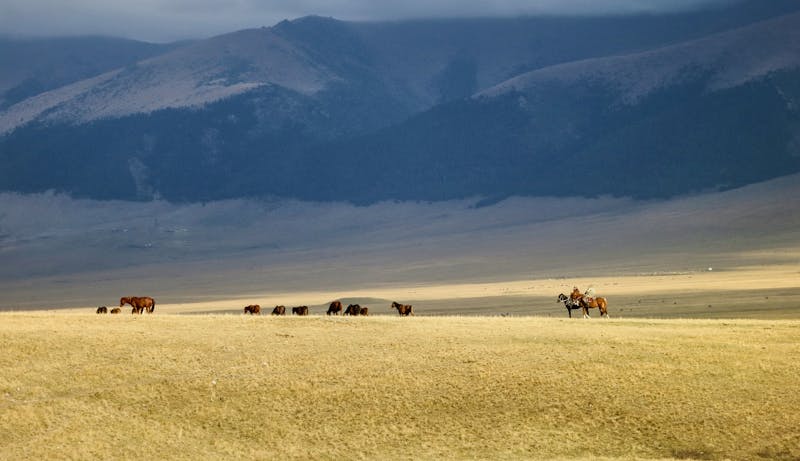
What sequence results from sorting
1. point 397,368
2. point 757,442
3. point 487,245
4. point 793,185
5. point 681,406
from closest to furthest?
point 757,442
point 681,406
point 397,368
point 487,245
point 793,185

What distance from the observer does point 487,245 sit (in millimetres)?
179250

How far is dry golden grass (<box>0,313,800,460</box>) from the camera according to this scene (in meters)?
33.9

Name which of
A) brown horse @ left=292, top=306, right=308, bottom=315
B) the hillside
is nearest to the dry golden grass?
brown horse @ left=292, top=306, right=308, bottom=315

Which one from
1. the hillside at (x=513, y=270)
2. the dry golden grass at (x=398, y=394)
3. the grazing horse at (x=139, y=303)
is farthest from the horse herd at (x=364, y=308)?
the hillside at (x=513, y=270)

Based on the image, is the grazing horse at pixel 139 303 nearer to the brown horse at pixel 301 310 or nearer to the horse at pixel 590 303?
the brown horse at pixel 301 310

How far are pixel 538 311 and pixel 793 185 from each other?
12730 cm

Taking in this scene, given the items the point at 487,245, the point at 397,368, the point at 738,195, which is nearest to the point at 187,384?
the point at 397,368

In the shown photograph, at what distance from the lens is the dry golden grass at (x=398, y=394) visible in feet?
111

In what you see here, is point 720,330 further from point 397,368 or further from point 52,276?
point 52,276

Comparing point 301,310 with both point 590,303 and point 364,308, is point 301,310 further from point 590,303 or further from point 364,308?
point 590,303

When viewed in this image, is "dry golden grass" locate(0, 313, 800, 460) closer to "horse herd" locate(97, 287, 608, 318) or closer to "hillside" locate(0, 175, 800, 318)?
"horse herd" locate(97, 287, 608, 318)

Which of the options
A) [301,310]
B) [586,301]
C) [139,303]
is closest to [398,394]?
[586,301]

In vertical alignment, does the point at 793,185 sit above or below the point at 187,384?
above

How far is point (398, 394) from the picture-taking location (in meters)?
36.9
